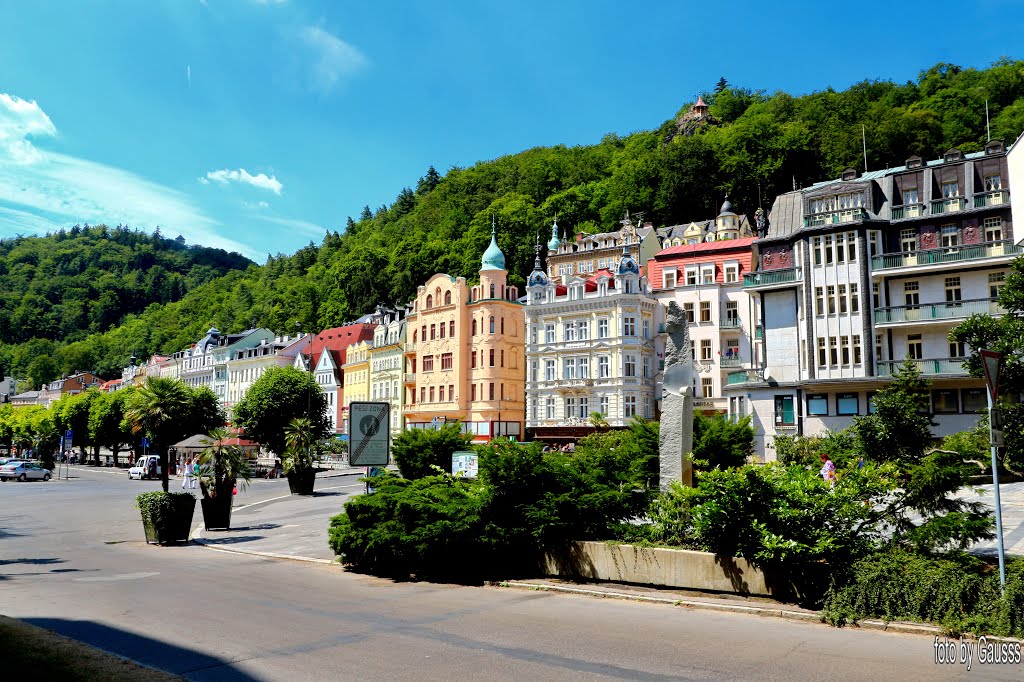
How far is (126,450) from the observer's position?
351ft

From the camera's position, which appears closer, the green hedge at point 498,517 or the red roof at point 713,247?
the green hedge at point 498,517

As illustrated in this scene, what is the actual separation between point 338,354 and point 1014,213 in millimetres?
69330

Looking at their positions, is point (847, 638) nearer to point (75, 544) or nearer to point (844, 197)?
point (75, 544)

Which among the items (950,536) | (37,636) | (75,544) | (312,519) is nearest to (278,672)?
(37,636)

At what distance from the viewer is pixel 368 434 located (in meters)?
17.6

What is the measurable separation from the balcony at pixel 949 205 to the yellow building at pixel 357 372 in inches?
2157

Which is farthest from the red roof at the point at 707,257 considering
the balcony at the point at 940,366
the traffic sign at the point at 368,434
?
the traffic sign at the point at 368,434

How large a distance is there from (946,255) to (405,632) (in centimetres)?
4115

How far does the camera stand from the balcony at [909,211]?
4391cm

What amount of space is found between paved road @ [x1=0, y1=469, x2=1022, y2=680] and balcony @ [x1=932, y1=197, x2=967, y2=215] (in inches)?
1584

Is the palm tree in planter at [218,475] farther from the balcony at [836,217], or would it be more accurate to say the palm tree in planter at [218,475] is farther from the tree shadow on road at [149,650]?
the balcony at [836,217]

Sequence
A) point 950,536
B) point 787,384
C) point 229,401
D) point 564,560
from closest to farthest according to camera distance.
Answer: point 950,536, point 564,560, point 787,384, point 229,401

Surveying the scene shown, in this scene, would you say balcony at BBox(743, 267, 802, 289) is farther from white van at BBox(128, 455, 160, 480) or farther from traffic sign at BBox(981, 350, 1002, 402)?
white van at BBox(128, 455, 160, 480)

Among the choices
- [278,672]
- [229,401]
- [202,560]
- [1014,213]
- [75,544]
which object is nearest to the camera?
[278,672]
